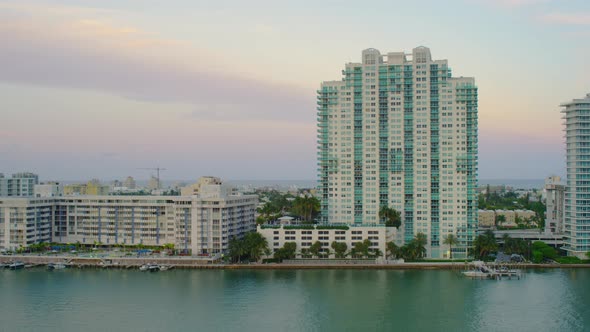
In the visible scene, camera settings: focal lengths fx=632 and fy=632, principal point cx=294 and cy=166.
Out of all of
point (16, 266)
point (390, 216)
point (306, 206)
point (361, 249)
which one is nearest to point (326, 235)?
point (361, 249)

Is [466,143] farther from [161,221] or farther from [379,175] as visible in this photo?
[161,221]

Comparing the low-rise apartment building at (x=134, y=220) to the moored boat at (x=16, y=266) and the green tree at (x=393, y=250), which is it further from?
the green tree at (x=393, y=250)

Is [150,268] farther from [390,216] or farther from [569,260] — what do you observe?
[569,260]

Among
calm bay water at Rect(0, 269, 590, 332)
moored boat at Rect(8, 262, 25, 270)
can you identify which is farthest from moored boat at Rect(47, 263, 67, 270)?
moored boat at Rect(8, 262, 25, 270)

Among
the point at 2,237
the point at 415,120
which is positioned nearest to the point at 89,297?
Result: the point at 2,237

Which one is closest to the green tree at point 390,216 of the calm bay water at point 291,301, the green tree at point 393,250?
the green tree at point 393,250

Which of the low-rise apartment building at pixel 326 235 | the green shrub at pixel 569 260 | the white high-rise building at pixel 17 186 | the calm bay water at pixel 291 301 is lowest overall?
the calm bay water at pixel 291 301
